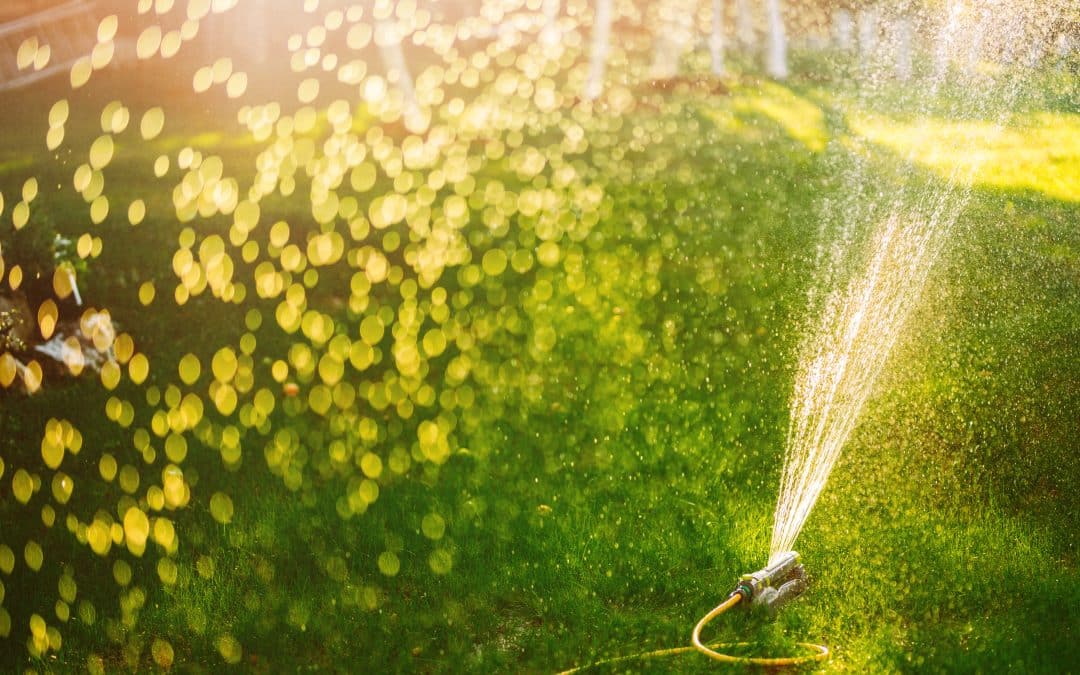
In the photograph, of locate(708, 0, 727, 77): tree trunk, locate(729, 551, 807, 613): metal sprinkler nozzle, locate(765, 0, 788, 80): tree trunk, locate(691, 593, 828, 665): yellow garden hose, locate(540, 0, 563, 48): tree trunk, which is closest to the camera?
locate(691, 593, 828, 665): yellow garden hose

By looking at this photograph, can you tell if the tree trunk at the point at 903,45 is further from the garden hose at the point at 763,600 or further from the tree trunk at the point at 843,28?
the garden hose at the point at 763,600

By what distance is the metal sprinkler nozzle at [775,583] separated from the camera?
12.0 feet

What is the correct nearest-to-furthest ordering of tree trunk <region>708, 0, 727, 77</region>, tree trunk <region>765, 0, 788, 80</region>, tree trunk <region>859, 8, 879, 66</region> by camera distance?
tree trunk <region>708, 0, 727, 77</region>
tree trunk <region>765, 0, 788, 80</region>
tree trunk <region>859, 8, 879, 66</region>

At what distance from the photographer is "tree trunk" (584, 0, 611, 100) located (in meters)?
13.1

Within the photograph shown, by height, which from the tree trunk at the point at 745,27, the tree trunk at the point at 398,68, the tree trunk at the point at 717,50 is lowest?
the tree trunk at the point at 745,27

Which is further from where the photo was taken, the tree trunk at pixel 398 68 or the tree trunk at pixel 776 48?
the tree trunk at pixel 776 48

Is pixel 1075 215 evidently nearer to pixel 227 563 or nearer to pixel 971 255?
pixel 971 255

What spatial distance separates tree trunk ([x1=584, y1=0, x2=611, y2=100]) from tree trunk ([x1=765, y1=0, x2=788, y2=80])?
2581 mm

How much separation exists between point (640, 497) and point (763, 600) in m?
0.94

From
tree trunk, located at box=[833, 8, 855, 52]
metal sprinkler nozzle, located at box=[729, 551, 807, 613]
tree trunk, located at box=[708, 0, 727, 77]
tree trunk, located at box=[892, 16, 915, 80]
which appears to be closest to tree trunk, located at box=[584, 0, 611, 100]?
tree trunk, located at box=[708, 0, 727, 77]

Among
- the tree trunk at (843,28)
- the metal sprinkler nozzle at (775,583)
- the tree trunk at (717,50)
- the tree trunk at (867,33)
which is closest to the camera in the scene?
the metal sprinkler nozzle at (775,583)

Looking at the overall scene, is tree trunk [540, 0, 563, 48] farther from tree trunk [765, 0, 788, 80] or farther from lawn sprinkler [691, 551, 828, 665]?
lawn sprinkler [691, 551, 828, 665]

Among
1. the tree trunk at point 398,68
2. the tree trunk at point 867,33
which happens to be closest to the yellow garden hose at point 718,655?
the tree trunk at point 398,68

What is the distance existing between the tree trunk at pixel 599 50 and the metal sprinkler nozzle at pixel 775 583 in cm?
974
